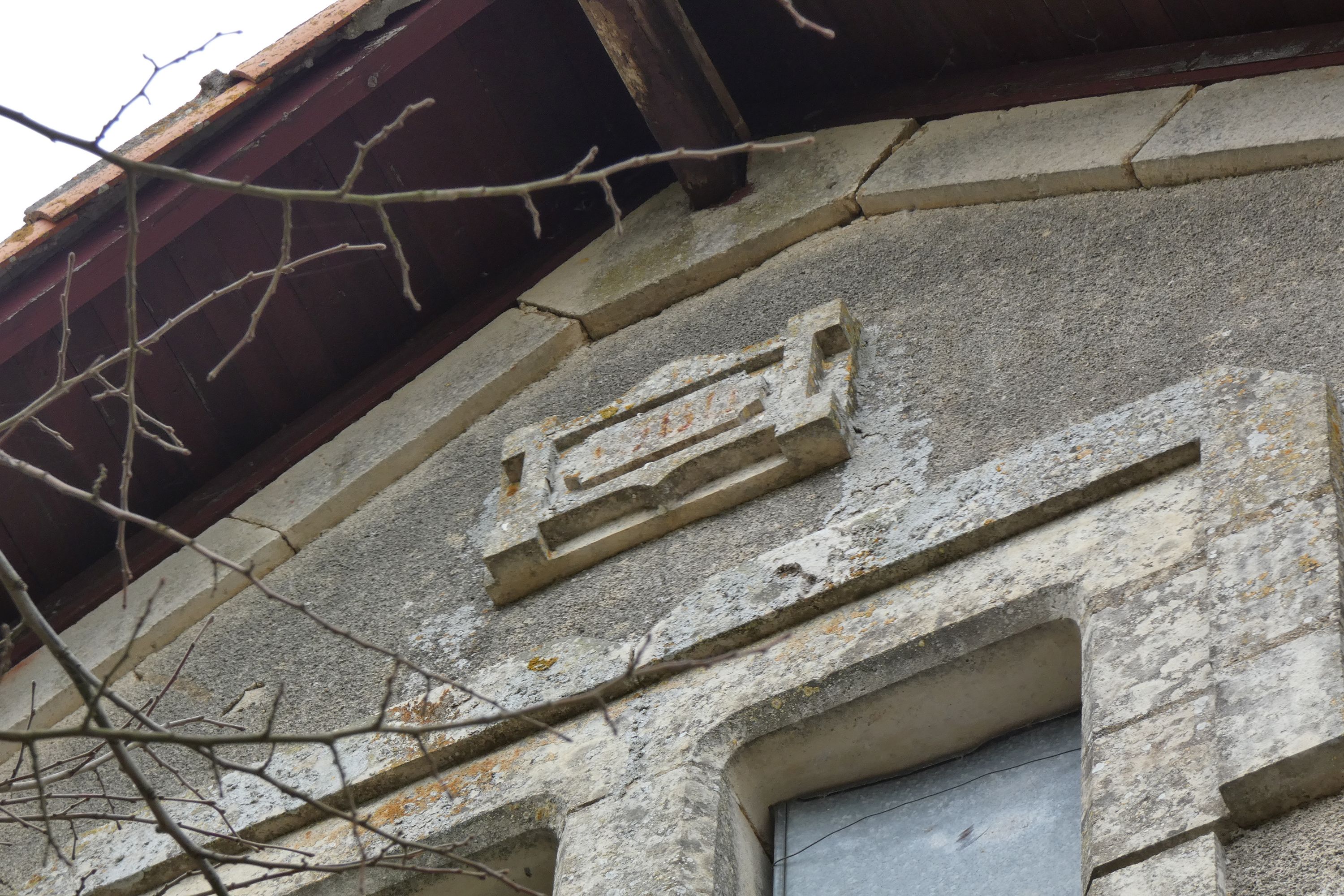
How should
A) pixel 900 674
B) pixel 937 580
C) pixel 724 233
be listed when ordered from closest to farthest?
pixel 900 674 → pixel 937 580 → pixel 724 233

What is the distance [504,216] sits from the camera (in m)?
4.40

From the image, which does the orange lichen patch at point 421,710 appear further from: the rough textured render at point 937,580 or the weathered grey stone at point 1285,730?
A: the weathered grey stone at point 1285,730

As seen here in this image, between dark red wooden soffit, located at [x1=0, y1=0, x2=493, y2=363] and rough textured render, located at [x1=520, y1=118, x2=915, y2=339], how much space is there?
2.50ft

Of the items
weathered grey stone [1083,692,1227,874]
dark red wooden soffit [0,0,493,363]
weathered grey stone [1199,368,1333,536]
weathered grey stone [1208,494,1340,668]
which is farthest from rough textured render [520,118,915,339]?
weathered grey stone [1083,692,1227,874]

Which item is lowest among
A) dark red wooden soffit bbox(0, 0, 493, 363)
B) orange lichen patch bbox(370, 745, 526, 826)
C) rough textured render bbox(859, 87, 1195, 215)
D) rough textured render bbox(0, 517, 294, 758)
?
orange lichen patch bbox(370, 745, 526, 826)

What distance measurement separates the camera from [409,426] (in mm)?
3926

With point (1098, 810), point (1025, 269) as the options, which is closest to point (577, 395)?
point (1025, 269)

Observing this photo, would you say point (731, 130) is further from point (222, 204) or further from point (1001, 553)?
point (1001, 553)

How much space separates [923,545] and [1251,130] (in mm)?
1280

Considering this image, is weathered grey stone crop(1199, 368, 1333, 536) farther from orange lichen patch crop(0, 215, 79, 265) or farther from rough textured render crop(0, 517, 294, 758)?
orange lichen patch crop(0, 215, 79, 265)

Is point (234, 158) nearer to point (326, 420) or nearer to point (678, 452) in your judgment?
point (326, 420)

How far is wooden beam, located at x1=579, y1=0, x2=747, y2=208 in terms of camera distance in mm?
3777

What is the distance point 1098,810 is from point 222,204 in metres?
2.82

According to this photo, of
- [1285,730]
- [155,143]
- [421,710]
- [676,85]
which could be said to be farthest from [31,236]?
[1285,730]
